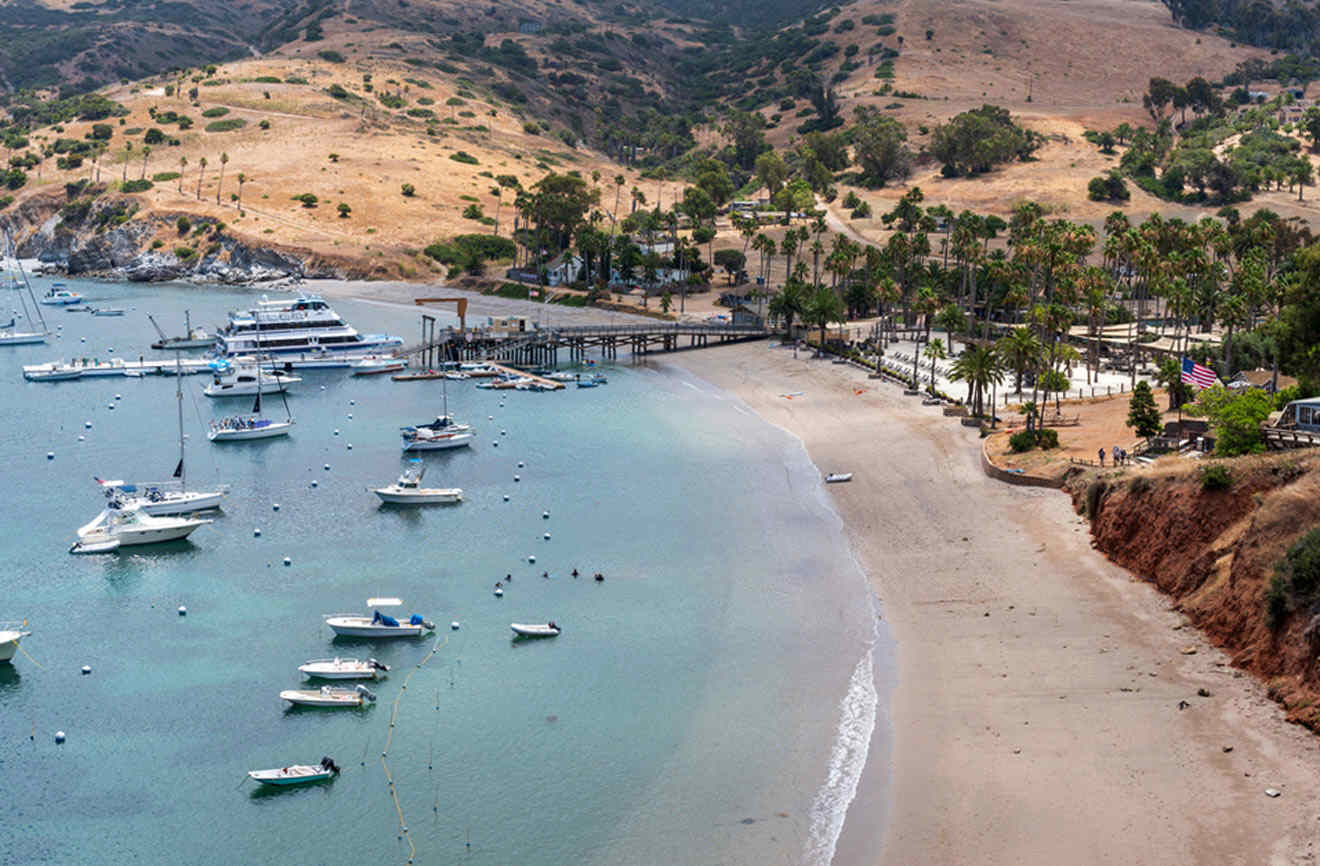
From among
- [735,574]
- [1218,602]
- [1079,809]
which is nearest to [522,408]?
[735,574]

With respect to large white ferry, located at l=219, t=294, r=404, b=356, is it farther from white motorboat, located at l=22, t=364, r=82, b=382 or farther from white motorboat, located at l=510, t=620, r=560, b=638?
white motorboat, located at l=510, t=620, r=560, b=638

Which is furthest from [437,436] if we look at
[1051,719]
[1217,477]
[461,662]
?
[1051,719]

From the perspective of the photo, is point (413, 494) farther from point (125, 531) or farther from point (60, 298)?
point (60, 298)

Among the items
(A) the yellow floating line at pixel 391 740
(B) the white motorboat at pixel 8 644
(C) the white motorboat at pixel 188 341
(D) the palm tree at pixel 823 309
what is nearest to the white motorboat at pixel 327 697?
(A) the yellow floating line at pixel 391 740

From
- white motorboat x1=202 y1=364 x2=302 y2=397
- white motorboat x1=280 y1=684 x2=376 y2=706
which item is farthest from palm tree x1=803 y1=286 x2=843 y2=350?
white motorboat x1=280 y1=684 x2=376 y2=706

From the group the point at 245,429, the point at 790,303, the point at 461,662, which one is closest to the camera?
the point at 461,662

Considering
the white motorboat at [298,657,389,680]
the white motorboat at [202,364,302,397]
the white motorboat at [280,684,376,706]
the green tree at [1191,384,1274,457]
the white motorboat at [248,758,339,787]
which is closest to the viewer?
the white motorboat at [248,758,339,787]

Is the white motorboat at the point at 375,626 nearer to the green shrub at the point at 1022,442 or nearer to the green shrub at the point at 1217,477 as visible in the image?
the green shrub at the point at 1217,477

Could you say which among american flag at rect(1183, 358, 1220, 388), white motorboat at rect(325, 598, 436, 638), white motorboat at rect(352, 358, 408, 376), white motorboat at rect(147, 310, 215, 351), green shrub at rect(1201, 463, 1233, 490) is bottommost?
white motorboat at rect(325, 598, 436, 638)
